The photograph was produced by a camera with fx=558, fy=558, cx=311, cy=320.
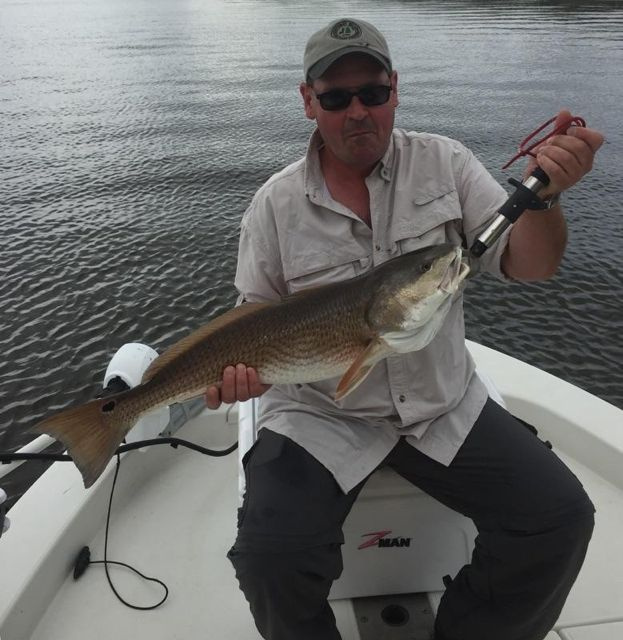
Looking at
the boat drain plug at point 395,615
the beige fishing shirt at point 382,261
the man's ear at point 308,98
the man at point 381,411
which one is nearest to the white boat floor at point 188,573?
the boat drain plug at point 395,615

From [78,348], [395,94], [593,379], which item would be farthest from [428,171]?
[78,348]

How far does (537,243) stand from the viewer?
95.7 inches

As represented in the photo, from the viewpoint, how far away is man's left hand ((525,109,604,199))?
205cm

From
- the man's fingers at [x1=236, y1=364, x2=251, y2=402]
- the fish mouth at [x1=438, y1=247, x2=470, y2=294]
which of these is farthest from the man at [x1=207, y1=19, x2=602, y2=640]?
the fish mouth at [x1=438, y1=247, x2=470, y2=294]

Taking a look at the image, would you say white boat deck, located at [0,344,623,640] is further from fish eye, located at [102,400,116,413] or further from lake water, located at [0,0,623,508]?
lake water, located at [0,0,623,508]

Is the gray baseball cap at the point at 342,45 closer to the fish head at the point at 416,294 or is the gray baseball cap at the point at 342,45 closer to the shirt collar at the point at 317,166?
the shirt collar at the point at 317,166

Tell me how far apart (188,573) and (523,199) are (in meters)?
2.73

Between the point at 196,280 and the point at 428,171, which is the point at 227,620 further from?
the point at 196,280

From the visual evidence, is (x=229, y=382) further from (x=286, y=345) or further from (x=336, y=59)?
(x=336, y=59)

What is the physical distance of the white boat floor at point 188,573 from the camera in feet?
9.64

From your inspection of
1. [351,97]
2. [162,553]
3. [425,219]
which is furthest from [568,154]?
[162,553]

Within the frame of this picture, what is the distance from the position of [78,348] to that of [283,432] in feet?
20.8

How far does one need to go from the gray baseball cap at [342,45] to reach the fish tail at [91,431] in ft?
5.81

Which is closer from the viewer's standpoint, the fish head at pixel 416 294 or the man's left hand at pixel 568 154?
the man's left hand at pixel 568 154
